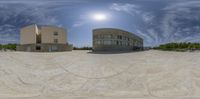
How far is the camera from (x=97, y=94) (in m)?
15.2

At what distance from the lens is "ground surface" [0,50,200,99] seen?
15195 millimetres

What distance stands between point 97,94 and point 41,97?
132 inches

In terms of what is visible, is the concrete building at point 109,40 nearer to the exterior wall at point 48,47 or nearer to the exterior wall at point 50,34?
the exterior wall at point 48,47

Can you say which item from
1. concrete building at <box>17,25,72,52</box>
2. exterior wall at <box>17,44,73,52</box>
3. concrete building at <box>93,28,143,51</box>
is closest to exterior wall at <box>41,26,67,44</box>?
concrete building at <box>17,25,72,52</box>

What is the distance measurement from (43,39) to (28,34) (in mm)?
3702

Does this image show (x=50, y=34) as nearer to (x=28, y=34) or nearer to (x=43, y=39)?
(x=43, y=39)

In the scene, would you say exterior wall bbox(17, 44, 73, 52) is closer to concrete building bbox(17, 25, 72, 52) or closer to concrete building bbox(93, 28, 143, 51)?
concrete building bbox(17, 25, 72, 52)

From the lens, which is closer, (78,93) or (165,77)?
(78,93)

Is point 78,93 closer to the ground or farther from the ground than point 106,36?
closer to the ground

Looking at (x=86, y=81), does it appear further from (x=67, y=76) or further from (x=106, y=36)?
(x=106, y=36)

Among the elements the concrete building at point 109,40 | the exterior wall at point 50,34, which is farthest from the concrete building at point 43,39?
the concrete building at point 109,40

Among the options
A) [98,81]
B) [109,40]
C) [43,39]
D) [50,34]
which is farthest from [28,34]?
[98,81]

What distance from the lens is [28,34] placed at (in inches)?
2085

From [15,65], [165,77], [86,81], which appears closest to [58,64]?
[15,65]
